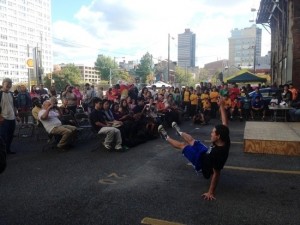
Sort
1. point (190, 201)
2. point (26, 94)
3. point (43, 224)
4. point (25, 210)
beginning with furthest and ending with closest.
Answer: point (26, 94) < point (190, 201) < point (25, 210) < point (43, 224)

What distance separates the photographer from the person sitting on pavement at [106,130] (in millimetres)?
8055

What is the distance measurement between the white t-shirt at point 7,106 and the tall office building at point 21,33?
116 meters

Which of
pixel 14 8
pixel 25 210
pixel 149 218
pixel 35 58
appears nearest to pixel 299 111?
pixel 149 218

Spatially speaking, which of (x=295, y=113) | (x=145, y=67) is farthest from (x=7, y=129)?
(x=145, y=67)

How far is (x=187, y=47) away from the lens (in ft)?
355

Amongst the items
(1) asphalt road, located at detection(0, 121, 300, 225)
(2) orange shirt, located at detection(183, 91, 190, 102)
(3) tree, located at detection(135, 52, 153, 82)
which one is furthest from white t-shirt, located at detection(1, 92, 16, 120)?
(3) tree, located at detection(135, 52, 153, 82)

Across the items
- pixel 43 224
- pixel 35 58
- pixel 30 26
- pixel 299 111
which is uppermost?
pixel 30 26

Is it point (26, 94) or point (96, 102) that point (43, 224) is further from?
point (26, 94)

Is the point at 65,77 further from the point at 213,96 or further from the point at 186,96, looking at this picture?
the point at 213,96

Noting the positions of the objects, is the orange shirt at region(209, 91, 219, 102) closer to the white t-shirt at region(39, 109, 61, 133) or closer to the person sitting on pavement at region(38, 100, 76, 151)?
the person sitting on pavement at region(38, 100, 76, 151)

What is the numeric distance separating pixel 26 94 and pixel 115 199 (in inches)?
343

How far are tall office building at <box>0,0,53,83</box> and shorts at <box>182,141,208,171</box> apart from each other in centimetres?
11957

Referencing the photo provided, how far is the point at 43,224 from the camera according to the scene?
12.6 ft

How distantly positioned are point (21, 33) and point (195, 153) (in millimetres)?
142637
